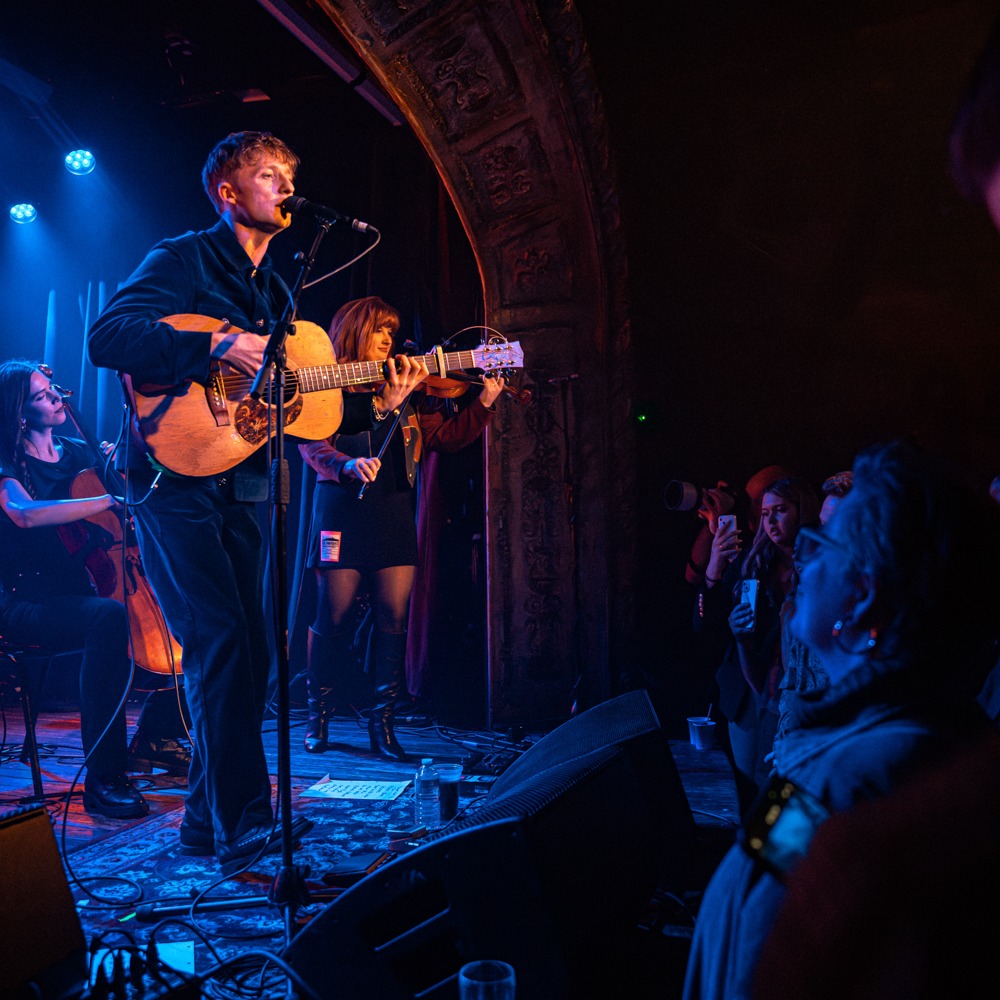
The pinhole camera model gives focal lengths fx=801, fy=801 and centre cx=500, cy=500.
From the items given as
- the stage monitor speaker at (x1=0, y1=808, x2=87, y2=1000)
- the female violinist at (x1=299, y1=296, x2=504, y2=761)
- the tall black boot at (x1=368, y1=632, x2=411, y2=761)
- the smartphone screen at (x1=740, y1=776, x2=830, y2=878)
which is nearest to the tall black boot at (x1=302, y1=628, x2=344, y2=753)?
the female violinist at (x1=299, y1=296, x2=504, y2=761)

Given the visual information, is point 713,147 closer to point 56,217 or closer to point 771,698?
point 771,698

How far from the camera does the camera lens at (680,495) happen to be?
540 cm

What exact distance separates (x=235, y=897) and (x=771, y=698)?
1985 mm

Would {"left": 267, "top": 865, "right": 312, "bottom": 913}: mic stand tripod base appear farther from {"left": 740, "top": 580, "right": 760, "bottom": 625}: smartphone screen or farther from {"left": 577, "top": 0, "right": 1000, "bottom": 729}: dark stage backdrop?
{"left": 577, "top": 0, "right": 1000, "bottom": 729}: dark stage backdrop

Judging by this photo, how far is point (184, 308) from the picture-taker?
2.84 metres

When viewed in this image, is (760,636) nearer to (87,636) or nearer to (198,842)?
(198,842)

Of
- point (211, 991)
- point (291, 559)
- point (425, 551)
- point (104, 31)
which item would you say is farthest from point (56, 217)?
point (211, 991)

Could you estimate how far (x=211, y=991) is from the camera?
1862 millimetres

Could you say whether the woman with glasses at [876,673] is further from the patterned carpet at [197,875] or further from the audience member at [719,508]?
the audience member at [719,508]

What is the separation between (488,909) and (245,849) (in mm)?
1428

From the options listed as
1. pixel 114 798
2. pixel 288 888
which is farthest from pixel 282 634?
pixel 114 798

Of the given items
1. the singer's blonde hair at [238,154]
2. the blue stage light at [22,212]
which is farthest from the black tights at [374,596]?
the blue stage light at [22,212]

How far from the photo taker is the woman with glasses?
101cm

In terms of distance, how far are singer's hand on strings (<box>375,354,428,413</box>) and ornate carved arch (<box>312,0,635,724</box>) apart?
1.69 metres
